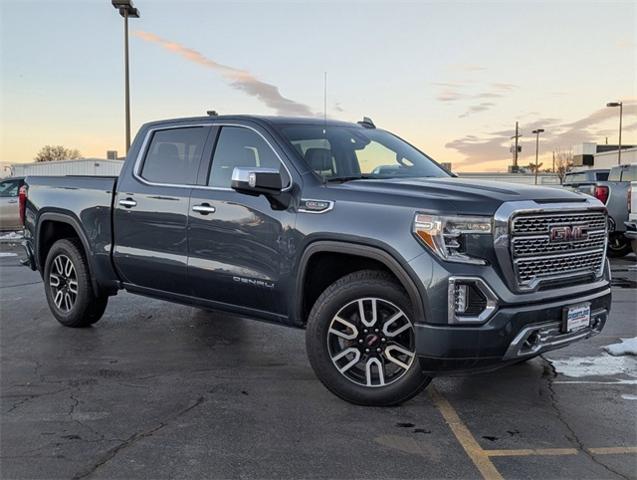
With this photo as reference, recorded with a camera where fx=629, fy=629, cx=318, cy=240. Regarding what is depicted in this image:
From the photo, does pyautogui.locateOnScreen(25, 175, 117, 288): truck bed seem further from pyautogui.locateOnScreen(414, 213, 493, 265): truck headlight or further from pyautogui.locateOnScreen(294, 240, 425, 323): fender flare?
pyautogui.locateOnScreen(414, 213, 493, 265): truck headlight

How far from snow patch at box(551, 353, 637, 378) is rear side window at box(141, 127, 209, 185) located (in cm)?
345

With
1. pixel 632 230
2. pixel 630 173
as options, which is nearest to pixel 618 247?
pixel 630 173

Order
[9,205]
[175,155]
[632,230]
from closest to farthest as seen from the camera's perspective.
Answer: [175,155]
[632,230]
[9,205]

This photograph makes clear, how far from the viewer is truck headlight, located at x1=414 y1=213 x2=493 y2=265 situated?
12.5ft

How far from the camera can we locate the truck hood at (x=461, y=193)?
3859mm

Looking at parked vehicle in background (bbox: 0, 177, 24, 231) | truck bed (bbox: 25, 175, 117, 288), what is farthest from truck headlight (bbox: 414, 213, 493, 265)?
parked vehicle in background (bbox: 0, 177, 24, 231)

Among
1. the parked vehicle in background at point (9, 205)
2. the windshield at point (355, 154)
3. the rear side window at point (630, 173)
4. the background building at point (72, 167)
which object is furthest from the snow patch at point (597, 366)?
the background building at point (72, 167)

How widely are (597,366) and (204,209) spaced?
3.50 m

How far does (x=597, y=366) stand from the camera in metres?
5.26

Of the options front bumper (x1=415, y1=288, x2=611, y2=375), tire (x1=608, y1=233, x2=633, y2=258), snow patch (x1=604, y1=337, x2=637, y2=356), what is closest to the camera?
front bumper (x1=415, y1=288, x2=611, y2=375)

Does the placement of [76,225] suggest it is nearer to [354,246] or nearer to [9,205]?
[354,246]

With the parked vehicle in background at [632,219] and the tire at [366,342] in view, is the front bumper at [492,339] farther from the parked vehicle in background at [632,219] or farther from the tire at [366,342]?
the parked vehicle in background at [632,219]

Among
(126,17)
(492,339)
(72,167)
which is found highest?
(126,17)

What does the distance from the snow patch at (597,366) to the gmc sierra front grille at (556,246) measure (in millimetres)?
996
